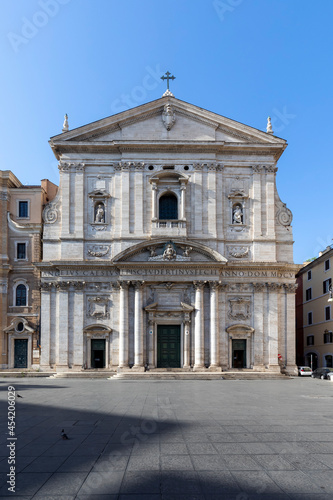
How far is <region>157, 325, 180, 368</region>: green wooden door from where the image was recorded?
3834 centimetres

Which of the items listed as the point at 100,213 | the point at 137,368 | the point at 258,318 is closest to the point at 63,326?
the point at 137,368

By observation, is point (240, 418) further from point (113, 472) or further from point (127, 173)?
point (127, 173)

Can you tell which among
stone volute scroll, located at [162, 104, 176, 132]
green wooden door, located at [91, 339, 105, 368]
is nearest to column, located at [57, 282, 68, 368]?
green wooden door, located at [91, 339, 105, 368]

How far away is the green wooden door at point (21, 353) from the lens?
41.6m

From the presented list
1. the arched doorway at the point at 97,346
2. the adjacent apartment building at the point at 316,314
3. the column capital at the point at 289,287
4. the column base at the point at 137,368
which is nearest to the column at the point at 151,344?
the column base at the point at 137,368

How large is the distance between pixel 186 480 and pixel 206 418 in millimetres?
6917

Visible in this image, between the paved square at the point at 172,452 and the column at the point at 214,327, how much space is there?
18447 millimetres

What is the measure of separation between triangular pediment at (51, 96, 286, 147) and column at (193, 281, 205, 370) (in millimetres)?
11917

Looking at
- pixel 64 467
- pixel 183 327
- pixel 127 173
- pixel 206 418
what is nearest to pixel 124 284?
pixel 183 327

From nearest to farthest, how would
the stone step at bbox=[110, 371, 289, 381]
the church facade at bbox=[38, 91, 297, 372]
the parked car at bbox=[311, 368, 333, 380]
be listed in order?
the stone step at bbox=[110, 371, 289, 381] → the church facade at bbox=[38, 91, 297, 372] → the parked car at bbox=[311, 368, 333, 380]

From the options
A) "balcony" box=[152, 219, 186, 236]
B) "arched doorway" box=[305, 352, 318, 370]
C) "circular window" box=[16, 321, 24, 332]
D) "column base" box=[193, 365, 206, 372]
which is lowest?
"arched doorway" box=[305, 352, 318, 370]

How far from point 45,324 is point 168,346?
9624 millimetres

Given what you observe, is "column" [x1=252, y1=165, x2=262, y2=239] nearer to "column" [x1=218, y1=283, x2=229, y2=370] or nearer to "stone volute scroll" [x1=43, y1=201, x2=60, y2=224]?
"column" [x1=218, y1=283, x2=229, y2=370]

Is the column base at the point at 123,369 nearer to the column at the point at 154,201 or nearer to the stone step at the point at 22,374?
the stone step at the point at 22,374
